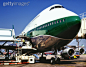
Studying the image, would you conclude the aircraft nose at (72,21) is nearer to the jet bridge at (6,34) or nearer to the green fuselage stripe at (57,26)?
the green fuselage stripe at (57,26)

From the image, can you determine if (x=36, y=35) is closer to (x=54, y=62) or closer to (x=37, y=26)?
(x=37, y=26)

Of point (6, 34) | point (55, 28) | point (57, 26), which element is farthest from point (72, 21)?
point (6, 34)

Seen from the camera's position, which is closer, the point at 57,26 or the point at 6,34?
the point at 57,26

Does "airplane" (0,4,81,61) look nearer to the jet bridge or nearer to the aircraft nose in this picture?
the aircraft nose

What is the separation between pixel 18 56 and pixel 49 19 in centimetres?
588

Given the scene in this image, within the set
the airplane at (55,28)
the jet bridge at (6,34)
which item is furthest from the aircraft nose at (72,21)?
the jet bridge at (6,34)

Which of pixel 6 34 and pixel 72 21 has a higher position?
pixel 72 21

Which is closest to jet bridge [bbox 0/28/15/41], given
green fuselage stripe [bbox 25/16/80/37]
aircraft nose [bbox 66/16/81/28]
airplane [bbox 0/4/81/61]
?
airplane [bbox 0/4/81/61]

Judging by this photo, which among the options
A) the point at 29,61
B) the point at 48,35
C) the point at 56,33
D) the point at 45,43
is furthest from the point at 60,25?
the point at 29,61

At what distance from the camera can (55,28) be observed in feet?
42.5

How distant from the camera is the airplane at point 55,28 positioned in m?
12.2

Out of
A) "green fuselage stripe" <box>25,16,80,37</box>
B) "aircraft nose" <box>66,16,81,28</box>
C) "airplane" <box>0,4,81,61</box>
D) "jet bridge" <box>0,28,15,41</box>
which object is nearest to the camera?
Result: "aircraft nose" <box>66,16,81,28</box>

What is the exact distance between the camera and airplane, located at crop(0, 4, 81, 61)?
479 inches

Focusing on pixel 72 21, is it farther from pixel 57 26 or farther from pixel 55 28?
pixel 55 28
